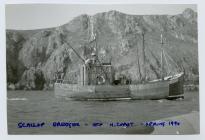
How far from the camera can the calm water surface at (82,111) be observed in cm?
251

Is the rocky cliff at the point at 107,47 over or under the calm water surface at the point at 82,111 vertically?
over

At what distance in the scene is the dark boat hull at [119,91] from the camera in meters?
2.54

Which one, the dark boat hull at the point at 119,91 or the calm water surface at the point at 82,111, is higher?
the dark boat hull at the point at 119,91

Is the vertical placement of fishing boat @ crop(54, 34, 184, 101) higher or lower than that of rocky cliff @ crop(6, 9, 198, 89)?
lower

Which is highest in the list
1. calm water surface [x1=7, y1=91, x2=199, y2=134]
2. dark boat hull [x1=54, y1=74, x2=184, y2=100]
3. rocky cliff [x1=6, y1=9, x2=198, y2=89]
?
rocky cliff [x1=6, y1=9, x2=198, y2=89]

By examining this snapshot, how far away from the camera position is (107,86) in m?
2.56

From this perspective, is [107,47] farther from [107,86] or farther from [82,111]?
[82,111]

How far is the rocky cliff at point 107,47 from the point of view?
2.53 meters

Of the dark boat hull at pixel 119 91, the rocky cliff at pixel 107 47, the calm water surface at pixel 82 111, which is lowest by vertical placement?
the calm water surface at pixel 82 111

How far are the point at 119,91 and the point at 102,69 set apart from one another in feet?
0.45

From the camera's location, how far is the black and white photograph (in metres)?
2.51

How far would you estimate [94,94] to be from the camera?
256 centimetres

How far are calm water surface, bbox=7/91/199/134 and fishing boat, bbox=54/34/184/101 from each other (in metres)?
0.04

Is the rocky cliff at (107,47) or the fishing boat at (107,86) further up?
the rocky cliff at (107,47)
